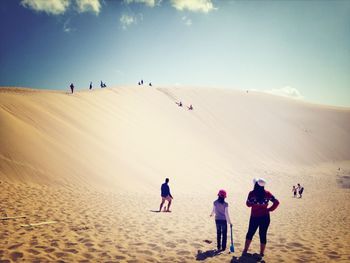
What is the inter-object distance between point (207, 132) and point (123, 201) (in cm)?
2190

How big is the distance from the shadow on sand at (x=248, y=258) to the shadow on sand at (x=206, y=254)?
478 mm

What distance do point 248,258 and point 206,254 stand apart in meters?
0.94

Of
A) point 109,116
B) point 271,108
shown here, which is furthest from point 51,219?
point 271,108

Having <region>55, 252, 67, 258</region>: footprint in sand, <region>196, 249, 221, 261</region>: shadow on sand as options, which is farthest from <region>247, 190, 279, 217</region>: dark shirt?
<region>55, 252, 67, 258</region>: footprint in sand

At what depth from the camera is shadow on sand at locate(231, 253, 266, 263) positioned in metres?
5.81

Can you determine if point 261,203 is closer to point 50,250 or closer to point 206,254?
point 206,254

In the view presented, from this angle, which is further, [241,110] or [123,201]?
[241,110]

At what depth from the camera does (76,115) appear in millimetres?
21984

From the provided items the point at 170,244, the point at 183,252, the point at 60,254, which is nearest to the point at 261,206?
the point at 183,252

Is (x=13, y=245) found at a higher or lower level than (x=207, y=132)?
lower

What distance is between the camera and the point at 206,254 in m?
6.20

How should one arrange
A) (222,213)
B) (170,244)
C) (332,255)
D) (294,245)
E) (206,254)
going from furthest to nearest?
(294,245)
(170,244)
(222,213)
(332,255)
(206,254)

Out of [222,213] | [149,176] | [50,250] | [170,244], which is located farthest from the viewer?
[149,176]

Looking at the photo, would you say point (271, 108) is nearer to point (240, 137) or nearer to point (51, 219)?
point (240, 137)
